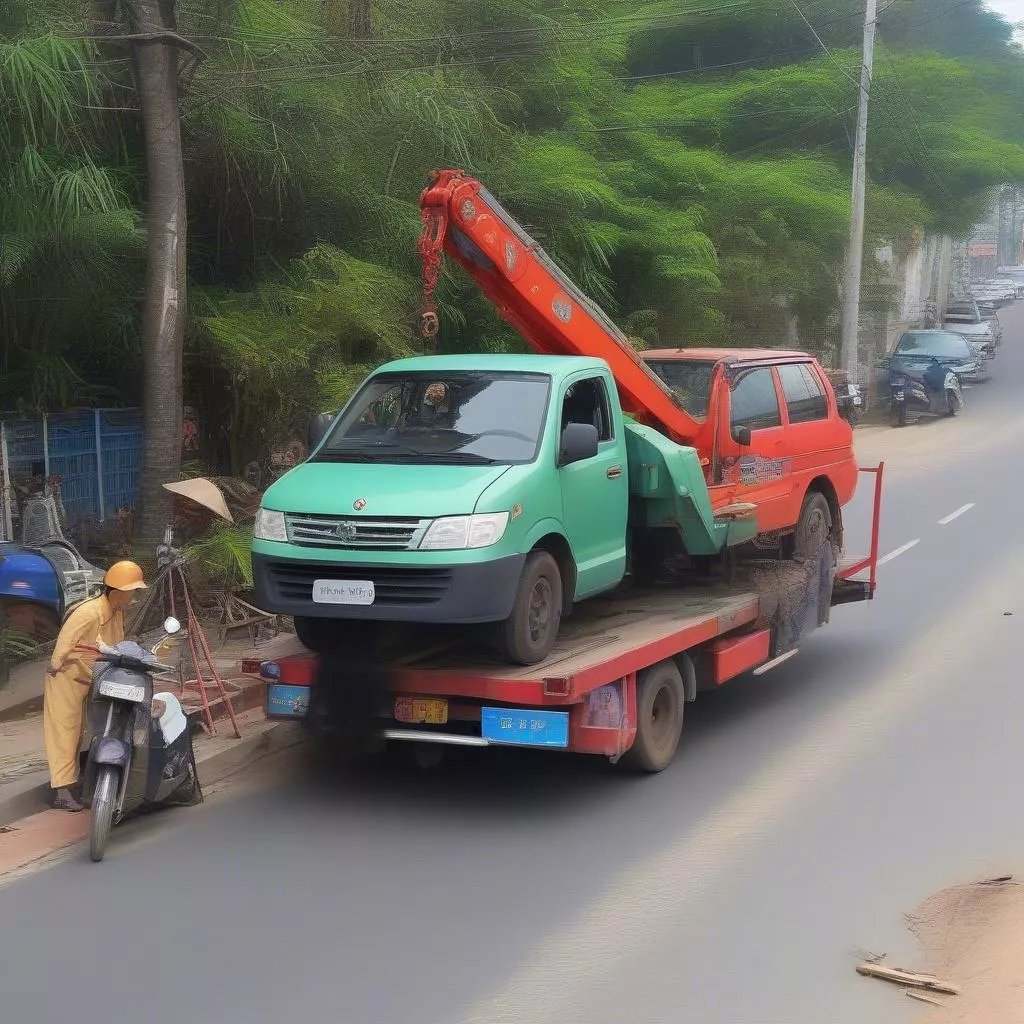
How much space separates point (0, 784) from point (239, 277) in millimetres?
9502

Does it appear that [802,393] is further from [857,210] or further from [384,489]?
[857,210]

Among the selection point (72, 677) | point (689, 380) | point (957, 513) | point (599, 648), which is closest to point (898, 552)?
point (957, 513)

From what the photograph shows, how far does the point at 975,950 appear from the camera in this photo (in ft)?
19.5

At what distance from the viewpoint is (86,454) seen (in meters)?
15.1

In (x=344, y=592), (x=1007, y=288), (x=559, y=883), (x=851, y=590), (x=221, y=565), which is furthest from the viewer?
(x=1007, y=288)

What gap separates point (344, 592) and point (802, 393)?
17.8 ft

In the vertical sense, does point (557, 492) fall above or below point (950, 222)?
below

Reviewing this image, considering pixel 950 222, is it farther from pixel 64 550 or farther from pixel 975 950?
pixel 975 950

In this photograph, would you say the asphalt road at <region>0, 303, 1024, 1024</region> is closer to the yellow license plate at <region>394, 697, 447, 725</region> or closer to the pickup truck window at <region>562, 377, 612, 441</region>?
the yellow license plate at <region>394, 697, 447, 725</region>

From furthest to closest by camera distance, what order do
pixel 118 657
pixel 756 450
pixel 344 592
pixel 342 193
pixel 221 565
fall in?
pixel 342 193
pixel 221 565
pixel 756 450
pixel 344 592
pixel 118 657

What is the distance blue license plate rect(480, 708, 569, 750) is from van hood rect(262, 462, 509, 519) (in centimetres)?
112

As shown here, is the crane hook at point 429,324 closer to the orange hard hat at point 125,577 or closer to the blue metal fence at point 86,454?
the orange hard hat at point 125,577

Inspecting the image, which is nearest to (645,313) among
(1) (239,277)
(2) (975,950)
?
(1) (239,277)

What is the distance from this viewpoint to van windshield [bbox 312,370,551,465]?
27.2 feet
